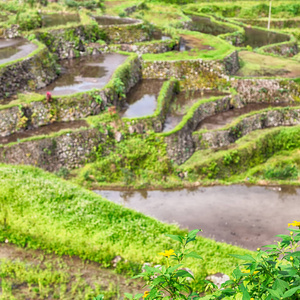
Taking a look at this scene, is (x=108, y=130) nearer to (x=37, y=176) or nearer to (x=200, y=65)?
(x=37, y=176)

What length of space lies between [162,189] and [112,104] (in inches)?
280

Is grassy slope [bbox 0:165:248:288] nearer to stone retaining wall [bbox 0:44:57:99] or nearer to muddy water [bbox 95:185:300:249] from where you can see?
muddy water [bbox 95:185:300:249]

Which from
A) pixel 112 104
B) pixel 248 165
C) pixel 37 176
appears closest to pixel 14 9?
pixel 112 104

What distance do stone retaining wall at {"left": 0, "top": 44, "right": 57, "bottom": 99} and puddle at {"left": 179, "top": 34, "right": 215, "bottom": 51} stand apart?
9.91 m

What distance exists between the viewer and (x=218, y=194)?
1283 centimetres

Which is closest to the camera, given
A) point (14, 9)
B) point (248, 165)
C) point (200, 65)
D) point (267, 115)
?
point (248, 165)

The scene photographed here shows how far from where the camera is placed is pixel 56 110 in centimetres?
1791

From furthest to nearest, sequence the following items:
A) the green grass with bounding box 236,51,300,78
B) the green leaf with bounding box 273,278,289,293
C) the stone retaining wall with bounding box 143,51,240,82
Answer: the green grass with bounding box 236,51,300,78 → the stone retaining wall with bounding box 143,51,240,82 → the green leaf with bounding box 273,278,289,293

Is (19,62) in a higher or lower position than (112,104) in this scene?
higher

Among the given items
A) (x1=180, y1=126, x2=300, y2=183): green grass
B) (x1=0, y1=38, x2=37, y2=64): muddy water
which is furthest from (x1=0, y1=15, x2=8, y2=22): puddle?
(x1=180, y1=126, x2=300, y2=183): green grass

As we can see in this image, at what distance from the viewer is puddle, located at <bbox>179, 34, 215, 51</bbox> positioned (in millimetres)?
28031

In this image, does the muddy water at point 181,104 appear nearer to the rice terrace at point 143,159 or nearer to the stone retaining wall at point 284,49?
the rice terrace at point 143,159

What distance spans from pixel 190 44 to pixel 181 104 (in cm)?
838

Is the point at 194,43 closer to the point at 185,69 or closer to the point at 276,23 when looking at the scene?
the point at 185,69
